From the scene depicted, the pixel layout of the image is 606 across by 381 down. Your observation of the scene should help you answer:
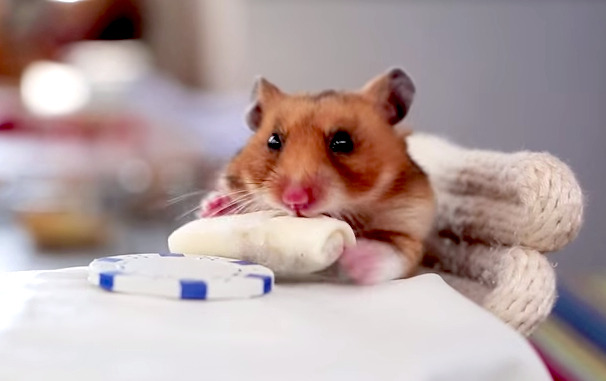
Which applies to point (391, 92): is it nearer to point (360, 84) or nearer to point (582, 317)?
point (582, 317)

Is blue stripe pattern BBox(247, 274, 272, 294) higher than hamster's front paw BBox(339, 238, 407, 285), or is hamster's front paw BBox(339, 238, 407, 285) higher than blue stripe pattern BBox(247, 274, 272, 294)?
blue stripe pattern BBox(247, 274, 272, 294)

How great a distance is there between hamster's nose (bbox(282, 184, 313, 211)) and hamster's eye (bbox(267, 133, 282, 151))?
9 centimetres

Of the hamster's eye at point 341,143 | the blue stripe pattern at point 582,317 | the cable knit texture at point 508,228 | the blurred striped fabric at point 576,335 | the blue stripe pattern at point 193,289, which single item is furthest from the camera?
the blue stripe pattern at point 582,317

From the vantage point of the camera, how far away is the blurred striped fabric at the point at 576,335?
1.05 metres

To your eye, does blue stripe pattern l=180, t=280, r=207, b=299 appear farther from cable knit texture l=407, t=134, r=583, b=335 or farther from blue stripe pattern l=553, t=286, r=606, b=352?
blue stripe pattern l=553, t=286, r=606, b=352

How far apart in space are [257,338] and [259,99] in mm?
436

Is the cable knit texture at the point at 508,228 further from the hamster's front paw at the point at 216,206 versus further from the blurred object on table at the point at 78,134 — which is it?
the blurred object on table at the point at 78,134

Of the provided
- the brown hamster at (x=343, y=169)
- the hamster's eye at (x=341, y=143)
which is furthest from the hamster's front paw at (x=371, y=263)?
the hamster's eye at (x=341, y=143)

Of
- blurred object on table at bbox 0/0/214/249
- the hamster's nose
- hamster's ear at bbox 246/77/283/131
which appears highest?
hamster's ear at bbox 246/77/283/131

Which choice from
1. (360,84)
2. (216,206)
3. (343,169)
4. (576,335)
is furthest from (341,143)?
(360,84)

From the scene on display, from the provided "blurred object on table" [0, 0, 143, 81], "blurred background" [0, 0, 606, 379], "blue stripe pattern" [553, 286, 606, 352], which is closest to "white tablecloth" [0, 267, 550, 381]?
"blue stripe pattern" [553, 286, 606, 352]

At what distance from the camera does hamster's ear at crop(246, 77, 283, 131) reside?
94 centimetres

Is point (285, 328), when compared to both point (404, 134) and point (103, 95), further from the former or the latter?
point (103, 95)

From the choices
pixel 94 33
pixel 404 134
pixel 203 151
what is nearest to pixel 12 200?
pixel 203 151
